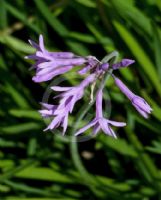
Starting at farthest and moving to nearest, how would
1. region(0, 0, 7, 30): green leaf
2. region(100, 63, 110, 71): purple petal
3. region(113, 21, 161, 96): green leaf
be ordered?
region(0, 0, 7, 30): green leaf
region(113, 21, 161, 96): green leaf
region(100, 63, 110, 71): purple petal

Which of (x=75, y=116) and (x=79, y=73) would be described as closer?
(x=79, y=73)

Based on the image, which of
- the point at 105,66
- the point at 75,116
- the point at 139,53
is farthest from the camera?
the point at 75,116

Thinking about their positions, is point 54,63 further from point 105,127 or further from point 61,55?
point 105,127

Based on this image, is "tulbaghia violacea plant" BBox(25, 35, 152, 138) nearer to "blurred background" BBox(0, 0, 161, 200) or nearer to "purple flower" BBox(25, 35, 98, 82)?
"purple flower" BBox(25, 35, 98, 82)

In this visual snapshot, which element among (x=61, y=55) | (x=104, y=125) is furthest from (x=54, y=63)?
(x=104, y=125)

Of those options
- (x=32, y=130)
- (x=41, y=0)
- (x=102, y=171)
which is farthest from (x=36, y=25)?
(x=102, y=171)

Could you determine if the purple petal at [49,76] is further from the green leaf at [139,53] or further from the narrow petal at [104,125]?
the green leaf at [139,53]

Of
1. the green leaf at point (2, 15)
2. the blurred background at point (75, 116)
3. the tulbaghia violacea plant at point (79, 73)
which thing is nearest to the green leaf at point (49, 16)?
the blurred background at point (75, 116)

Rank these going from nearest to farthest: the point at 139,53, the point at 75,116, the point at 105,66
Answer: the point at 105,66
the point at 139,53
the point at 75,116

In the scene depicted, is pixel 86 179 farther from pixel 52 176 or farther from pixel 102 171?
pixel 102 171

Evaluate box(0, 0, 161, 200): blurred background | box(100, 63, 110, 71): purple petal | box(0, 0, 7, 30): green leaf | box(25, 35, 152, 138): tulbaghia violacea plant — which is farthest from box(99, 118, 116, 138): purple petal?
→ box(0, 0, 7, 30): green leaf
